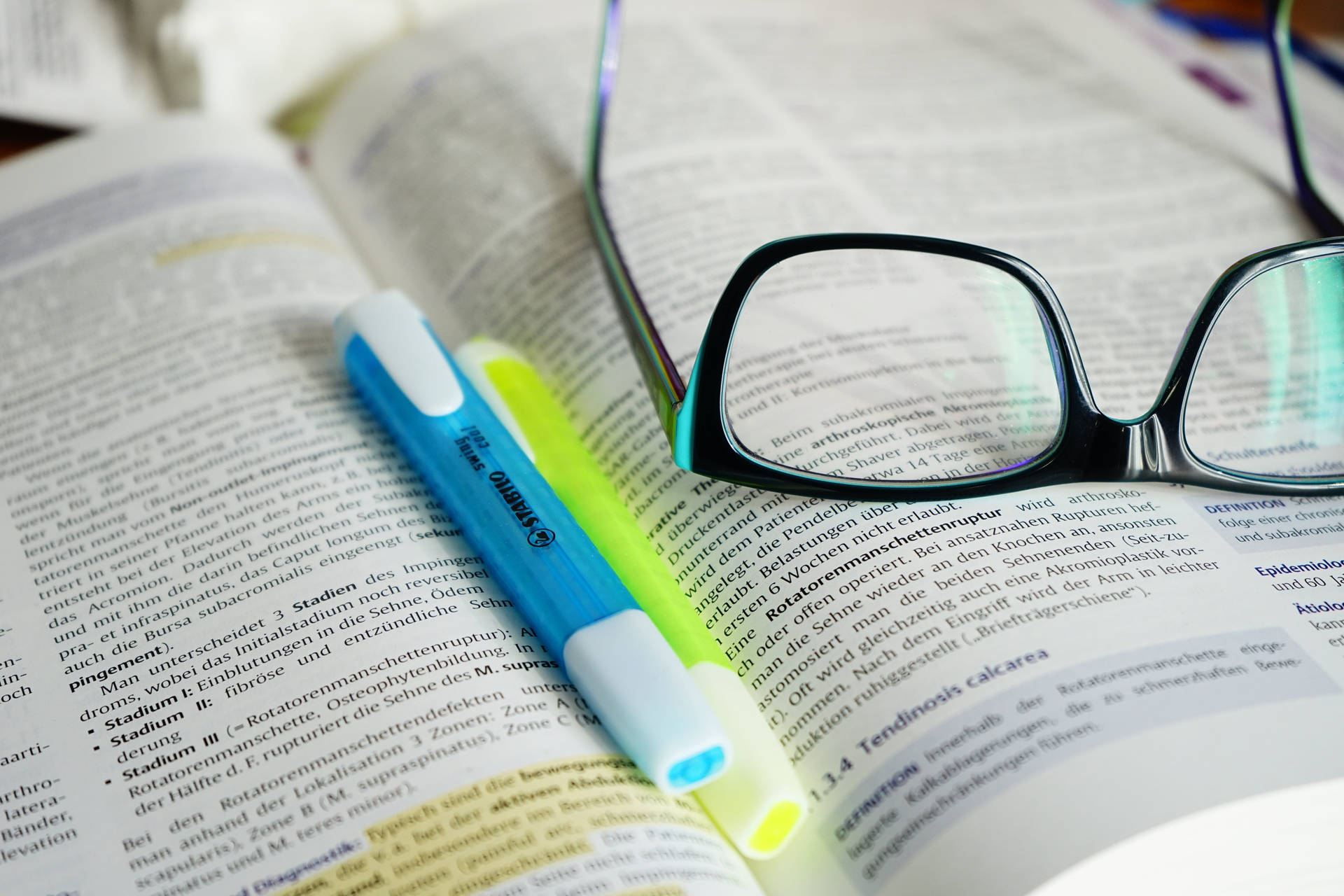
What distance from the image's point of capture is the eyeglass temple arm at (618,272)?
40cm

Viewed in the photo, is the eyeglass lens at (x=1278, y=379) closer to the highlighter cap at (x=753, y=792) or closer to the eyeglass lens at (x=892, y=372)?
the eyeglass lens at (x=892, y=372)

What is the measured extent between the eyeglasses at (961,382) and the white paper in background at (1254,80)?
0.20m

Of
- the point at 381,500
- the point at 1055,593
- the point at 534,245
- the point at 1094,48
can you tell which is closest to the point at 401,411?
the point at 381,500

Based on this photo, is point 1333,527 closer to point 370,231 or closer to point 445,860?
point 445,860

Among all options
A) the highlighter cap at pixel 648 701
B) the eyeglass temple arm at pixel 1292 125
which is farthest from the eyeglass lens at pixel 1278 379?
the highlighter cap at pixel 648 701

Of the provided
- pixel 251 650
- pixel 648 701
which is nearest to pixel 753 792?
pixel 648 701

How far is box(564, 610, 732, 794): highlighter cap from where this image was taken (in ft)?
1.01

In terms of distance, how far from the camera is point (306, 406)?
427mm

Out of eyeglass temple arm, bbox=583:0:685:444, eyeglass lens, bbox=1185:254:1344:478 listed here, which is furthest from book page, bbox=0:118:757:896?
eyeglass lens, bbox=1185:254:1344:478

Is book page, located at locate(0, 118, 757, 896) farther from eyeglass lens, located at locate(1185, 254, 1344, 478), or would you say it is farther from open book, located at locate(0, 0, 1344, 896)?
eyeglass lens, located at locate(1185, 254, 1344, 478)

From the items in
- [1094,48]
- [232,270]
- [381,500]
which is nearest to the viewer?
[381,500]

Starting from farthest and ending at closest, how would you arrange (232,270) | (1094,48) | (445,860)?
(1094,48) < (232,270) < (445,860)

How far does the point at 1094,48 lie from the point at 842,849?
1.96 ft

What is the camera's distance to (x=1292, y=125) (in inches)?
22.7
